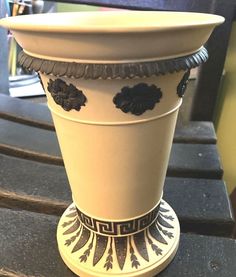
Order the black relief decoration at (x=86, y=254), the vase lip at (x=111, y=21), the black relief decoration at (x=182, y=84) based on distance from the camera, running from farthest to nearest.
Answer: the black relief decoration at (x=86, y=254) → the black relief decoration at (x=182, y=84) → the vase lip at (x=111, y=21)

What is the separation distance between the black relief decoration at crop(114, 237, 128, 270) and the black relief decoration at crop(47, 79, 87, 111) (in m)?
0.25

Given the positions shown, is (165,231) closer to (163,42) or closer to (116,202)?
(116,202)

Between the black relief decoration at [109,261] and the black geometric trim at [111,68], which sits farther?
the black relief decoration at [109,261]

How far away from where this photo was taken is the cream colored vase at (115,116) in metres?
0.34

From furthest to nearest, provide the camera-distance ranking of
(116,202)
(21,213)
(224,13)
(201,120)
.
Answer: (201,120) → (224,13) → (21,213) → (116,202)

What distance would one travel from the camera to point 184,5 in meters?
0.81

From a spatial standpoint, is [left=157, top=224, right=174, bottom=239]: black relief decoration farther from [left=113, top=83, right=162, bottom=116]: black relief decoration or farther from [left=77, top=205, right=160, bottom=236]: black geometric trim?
[left=113, top=83, right=162, bottom=116]: black relief decoration

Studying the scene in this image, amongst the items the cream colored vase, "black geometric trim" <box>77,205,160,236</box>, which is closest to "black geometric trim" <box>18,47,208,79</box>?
the cream colored vase

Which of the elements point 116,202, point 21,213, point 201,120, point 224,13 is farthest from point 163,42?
point 201,120

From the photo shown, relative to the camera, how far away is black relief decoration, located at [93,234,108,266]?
1.73 ft

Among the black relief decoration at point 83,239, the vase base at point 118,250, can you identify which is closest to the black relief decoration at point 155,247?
the vase base at point 118,250

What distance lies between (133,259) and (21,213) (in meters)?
0.25

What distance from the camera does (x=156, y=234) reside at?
22.1 inches

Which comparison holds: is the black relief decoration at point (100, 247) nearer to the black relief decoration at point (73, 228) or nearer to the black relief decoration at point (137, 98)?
the black relief decoration at point (73, 228)
